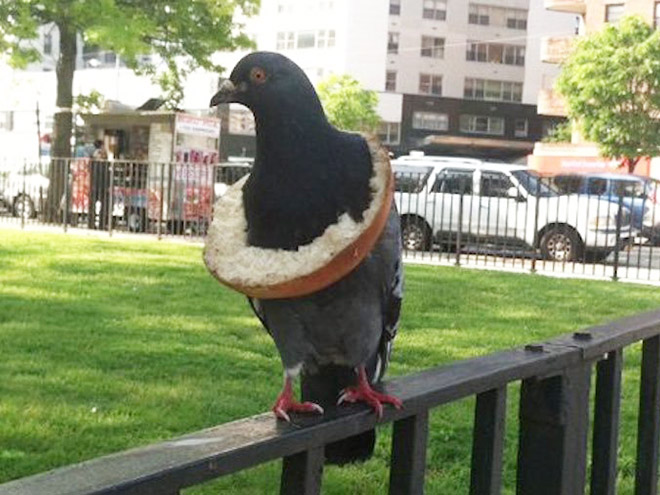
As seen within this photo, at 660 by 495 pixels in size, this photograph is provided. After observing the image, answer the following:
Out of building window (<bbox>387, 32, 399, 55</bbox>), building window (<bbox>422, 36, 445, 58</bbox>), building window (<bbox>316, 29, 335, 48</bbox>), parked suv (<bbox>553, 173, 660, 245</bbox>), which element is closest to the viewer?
parked suv (<bbox>553, 173, 660, 245</bbox>)

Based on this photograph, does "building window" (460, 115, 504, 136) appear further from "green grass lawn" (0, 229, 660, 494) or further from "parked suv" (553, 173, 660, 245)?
"green grass lawn" (0, 229, 660, 494)

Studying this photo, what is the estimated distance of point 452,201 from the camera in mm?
15836

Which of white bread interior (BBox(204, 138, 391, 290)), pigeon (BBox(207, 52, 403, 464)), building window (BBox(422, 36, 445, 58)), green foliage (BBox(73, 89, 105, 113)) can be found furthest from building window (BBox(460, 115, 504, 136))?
white bread interior (BBox(204, 138, 391, 290))

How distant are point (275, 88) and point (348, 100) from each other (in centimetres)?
5050

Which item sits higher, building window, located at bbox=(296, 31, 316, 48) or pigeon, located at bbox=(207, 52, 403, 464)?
building window, located at bbox=(296, 31, 316, 48)

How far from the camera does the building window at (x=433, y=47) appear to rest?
207 feet

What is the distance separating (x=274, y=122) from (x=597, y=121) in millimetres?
36253

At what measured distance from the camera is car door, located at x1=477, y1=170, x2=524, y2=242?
15.3 metres

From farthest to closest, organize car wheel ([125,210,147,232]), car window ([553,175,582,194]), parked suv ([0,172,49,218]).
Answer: parked suv ([0,172,49,218])
car wheel ([125,210,147,232])
car window ([553,175,582,194])

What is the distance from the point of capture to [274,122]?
1805 mm

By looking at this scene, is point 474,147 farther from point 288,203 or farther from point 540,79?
point 288,203

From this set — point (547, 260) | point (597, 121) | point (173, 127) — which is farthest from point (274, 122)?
point (597, 121)

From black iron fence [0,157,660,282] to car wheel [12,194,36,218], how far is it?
0.75 meters

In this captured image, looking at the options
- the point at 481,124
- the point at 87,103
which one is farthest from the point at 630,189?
the point at 481,124
